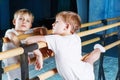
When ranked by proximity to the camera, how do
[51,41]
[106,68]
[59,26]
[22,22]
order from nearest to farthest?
[51,41] → [59,26] → [22,22] → [106,68]

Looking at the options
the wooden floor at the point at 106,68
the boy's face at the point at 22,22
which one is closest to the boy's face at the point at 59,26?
the boy's face at the point at 22,22

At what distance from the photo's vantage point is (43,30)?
4.91ft

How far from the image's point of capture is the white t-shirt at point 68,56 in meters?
1.28

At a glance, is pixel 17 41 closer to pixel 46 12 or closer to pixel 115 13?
pixel 115 13

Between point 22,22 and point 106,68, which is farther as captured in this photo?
point 106,68

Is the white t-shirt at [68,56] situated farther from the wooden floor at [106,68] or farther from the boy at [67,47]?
the wooden floor at [106,68]

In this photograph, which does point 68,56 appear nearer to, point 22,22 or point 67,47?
point 67,47

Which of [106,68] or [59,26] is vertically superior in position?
[59,26]

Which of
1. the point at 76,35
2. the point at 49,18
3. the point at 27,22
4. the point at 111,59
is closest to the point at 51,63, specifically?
the point at 111,59

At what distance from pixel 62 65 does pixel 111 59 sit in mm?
2889

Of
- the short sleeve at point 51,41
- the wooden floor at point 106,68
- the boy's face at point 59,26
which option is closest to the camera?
the short sleeve at point 51,41

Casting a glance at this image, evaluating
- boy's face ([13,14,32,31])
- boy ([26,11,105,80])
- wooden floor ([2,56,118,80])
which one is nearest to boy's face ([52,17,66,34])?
boy ([26,11,105,80])

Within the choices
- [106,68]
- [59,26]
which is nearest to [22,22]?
[59,26]

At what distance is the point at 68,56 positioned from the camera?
4.38 ft
